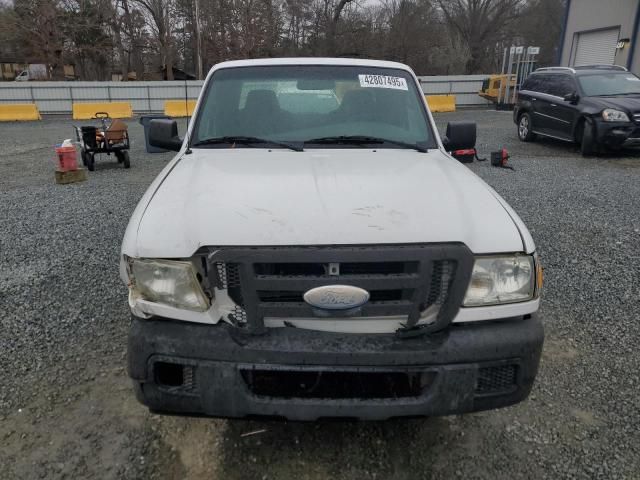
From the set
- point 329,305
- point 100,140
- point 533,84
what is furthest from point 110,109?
point 329,305

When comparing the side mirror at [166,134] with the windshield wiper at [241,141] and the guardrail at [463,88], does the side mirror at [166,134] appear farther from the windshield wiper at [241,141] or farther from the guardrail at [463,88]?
the guardrail at [463,88]

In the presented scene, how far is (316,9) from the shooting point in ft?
125

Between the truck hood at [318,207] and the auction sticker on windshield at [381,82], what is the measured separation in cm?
96

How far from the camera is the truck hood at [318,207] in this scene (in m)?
2.01

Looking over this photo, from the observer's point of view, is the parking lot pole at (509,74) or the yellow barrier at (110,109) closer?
the yellow barrier at (110,109)

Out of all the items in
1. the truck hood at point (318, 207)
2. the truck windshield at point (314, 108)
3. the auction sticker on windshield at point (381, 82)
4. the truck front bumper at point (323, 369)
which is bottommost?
the truck front bumper at point (323, 369)

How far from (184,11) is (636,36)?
2889 cm

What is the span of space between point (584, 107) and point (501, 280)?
10010mm

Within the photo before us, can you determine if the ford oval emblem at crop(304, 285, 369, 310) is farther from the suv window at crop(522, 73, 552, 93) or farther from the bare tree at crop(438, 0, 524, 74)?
the bare tree at crop(438, 0, 524, 74)

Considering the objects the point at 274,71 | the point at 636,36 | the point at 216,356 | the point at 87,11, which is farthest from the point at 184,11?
the point at 216,356

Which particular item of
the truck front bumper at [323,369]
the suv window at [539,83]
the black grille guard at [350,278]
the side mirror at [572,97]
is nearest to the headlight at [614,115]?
the side mirror at [572,97]

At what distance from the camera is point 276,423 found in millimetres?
2609

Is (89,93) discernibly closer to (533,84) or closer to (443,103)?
(443,103)

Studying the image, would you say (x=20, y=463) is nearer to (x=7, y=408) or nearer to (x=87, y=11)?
(x=7, y=408)
